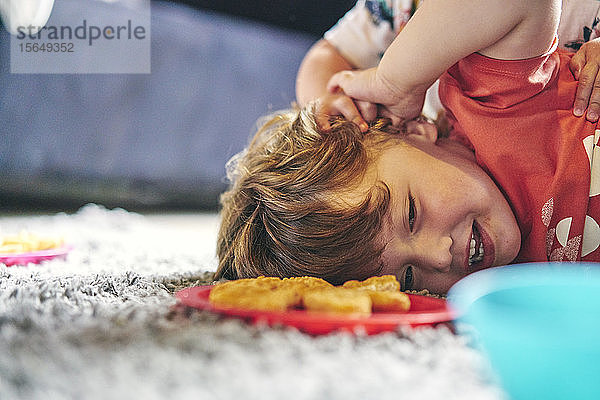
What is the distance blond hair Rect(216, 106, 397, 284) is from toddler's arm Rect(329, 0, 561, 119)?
97 mm

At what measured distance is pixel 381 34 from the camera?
1.31m

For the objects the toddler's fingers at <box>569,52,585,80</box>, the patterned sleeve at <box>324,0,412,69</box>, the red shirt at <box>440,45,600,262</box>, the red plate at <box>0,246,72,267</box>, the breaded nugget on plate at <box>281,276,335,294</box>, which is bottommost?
the red plate at <box>0,246,72,267</box>

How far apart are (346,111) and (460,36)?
222 mm

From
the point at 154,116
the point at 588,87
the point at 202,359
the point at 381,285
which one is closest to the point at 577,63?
the point at 588,87

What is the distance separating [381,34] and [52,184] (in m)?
1.08

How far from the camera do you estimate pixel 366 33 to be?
134 cm

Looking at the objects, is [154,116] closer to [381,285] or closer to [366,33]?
[366,33]

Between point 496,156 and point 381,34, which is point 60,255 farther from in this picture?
point 381,34

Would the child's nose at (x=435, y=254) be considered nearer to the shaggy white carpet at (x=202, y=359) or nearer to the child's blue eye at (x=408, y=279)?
the child's blue eye at (x=408, y=279)

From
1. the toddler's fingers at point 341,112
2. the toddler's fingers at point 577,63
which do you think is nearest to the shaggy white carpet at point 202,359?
the toddler's fingers at point 341,112

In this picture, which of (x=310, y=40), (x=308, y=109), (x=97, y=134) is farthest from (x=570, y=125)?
(x=310, y=40)

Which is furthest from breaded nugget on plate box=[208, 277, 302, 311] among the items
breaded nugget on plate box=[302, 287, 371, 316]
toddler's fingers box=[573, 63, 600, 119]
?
toddler's fingers box=[573, 63, 600, 119]

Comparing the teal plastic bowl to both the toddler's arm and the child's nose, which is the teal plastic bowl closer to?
the child's nose

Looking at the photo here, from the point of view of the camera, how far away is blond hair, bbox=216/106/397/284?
744 mm
